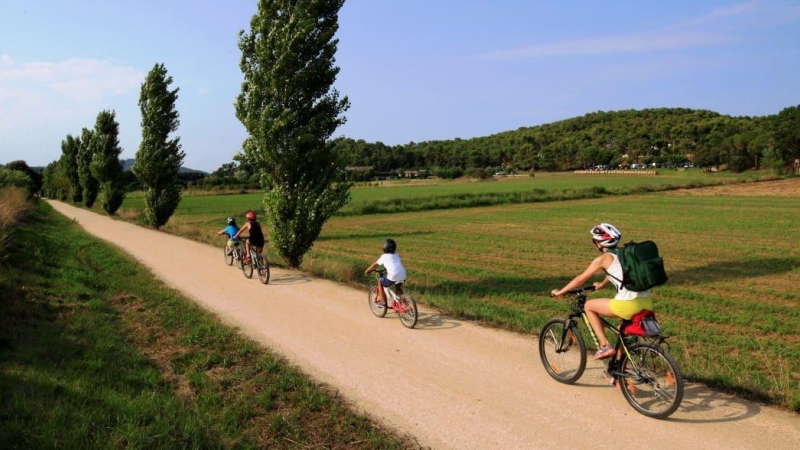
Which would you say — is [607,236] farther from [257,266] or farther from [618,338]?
[257,266]

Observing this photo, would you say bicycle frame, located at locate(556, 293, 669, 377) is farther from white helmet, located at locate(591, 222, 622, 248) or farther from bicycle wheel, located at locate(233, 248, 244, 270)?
bicycle wheel, located at locate(233, 248, 244, 270)

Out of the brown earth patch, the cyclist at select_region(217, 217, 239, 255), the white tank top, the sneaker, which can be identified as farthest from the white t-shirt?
the brown earth patch

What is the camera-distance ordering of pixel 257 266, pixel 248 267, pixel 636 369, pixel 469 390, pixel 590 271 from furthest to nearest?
pixel 248 267
pixel 257 266
pixel 469 390
pixel 590 271
pixel 636 369

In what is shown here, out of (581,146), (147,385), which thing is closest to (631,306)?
(147,385)

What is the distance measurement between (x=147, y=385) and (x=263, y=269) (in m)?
6.82

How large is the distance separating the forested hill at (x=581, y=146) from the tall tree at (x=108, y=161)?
92.7 metres

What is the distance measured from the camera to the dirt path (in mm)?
4613

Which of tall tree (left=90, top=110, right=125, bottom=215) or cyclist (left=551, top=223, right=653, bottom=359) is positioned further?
tall tree (left=90, top=110, right=125, bottom=215)

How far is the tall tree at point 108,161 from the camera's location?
40406 millimetres

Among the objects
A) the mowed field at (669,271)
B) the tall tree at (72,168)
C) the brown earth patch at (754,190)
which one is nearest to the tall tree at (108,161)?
the mowed field at (669,271)

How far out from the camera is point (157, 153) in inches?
1150

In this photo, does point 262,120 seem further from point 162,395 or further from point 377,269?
point 162,395

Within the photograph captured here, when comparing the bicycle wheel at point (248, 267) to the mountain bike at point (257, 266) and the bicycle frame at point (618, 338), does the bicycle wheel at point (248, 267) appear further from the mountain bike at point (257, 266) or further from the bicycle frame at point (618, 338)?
the bicycle frame at point (618, 338)

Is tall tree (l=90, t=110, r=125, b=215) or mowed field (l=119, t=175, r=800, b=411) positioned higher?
tall tree (l=90, t=110, r=125, b=215)
